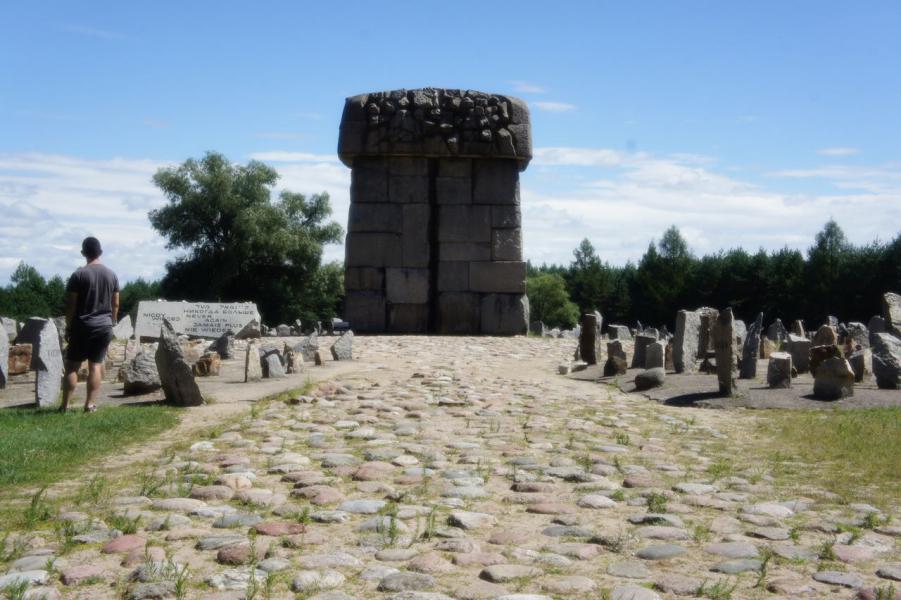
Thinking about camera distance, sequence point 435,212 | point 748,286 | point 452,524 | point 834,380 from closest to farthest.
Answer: point 452,524 < point 834,380 < point 435,212 < point 748,286

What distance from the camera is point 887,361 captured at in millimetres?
11133

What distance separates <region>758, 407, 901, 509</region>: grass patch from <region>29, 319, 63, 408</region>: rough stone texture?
21.5 ft

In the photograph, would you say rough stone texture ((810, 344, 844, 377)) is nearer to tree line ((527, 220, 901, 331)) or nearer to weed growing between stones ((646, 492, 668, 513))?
weed growing between stones ((646, 492, 668, 513))

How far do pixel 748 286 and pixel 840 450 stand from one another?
4002 centimetres

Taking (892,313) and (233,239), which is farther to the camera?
(233,239)

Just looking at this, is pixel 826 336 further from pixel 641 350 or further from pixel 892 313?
pixel 892 313

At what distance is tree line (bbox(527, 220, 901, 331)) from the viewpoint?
36281 millimetres

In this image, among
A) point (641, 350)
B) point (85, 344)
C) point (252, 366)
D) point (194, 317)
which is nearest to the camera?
point (85, 344)

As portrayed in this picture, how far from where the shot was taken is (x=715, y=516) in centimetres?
533

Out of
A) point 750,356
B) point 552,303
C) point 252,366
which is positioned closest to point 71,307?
point 252,366

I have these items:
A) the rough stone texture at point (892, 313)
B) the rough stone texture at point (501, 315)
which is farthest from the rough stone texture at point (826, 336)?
the rough stone texture at point (501, 315)

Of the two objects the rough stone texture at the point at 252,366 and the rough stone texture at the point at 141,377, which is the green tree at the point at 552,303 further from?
the rough stone texture at the point at 141,377

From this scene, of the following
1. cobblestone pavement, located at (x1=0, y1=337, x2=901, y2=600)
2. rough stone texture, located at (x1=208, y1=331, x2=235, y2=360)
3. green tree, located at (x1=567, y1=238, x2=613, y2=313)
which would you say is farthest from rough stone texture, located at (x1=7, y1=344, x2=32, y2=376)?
green tree, located at (x1=567, y1=238, x2=613, y2=313)

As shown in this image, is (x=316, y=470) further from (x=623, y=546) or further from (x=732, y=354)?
(x=732, y=354)
